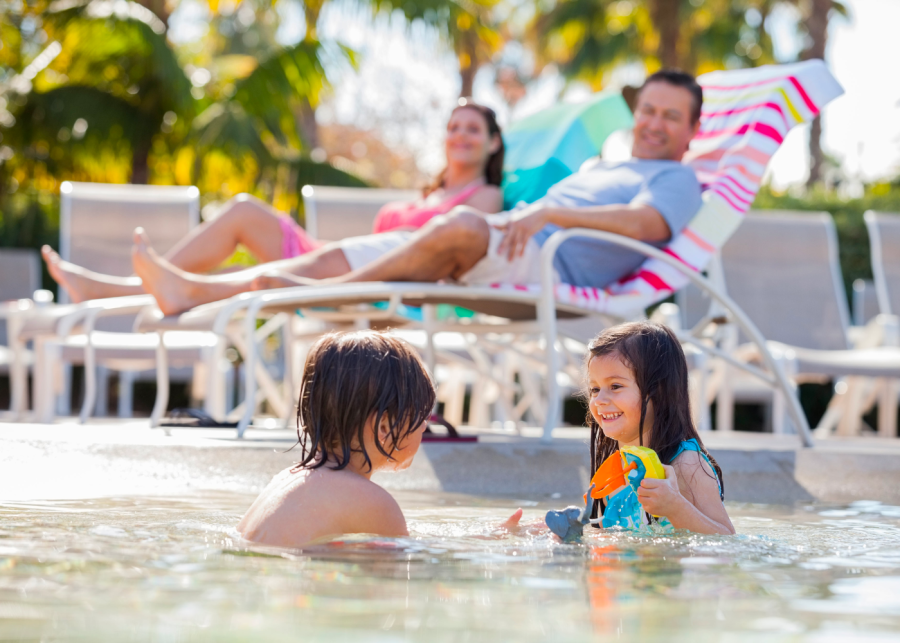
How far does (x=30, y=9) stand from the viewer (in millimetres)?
13648

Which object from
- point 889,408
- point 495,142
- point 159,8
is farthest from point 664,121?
point 159,8

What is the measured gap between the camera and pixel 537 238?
4.12m

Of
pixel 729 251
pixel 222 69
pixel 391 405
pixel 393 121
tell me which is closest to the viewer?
pixel 391 405

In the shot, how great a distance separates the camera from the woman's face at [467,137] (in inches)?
193

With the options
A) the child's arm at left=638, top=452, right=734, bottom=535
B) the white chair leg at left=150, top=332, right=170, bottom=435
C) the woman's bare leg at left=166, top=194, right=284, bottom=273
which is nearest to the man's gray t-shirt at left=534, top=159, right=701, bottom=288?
the woman's bare leg at left=166, top=194, right=284, bottom=273

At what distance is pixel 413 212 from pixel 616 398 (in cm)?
290

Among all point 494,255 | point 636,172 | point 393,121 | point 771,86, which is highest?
point 393,121

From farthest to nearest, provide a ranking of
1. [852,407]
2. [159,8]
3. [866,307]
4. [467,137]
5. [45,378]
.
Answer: [159,8]
[866,307]
[852,407]
[45,378]
[467,137]

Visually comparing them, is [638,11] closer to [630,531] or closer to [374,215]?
[374,215]

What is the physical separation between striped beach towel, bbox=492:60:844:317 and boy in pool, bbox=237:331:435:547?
1672 mm

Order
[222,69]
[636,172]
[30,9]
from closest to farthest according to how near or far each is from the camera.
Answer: [636,172], [30,9], [222,69]

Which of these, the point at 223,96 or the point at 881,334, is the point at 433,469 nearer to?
the point at 881,334

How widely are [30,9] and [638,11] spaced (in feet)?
37.8

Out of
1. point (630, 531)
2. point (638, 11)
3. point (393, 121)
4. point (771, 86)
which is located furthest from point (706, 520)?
point (393, 121)
